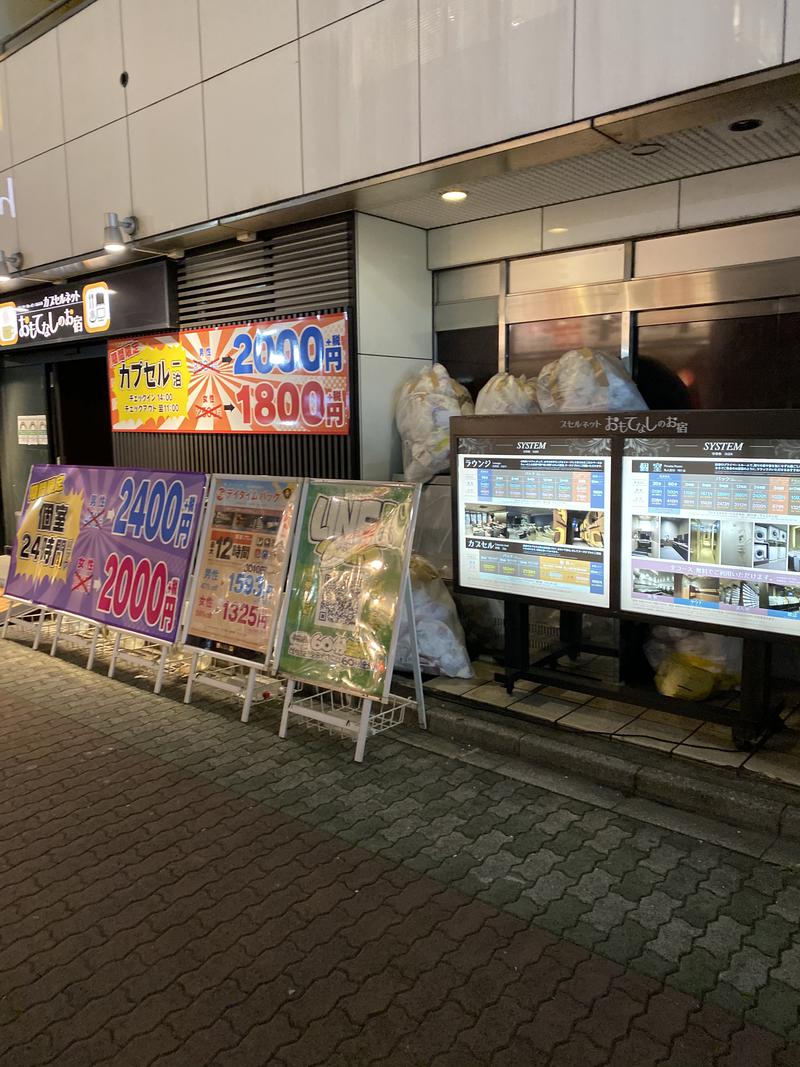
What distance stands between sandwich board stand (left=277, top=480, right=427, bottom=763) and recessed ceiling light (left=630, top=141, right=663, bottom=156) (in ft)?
8.72

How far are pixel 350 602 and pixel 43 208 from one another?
7156 mm

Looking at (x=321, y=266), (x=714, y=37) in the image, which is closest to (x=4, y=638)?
(x=321, y=266)

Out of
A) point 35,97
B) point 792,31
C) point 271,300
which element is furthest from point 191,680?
point 35,97

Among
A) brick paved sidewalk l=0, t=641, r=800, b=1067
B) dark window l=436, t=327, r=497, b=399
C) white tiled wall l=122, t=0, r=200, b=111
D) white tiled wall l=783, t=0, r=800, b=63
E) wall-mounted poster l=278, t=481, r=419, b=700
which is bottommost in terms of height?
brick paved sidewalk l=0, t=641, r=800, b=1067

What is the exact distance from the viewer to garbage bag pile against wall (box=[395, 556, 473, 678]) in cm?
598

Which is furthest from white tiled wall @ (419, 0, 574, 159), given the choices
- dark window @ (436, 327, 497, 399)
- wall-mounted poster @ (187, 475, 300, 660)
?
wall-mounted poster @ (187, 475, 300, 660)

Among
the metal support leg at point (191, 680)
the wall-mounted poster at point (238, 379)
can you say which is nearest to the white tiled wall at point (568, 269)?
the wall-mounted poster at point (238, 379)

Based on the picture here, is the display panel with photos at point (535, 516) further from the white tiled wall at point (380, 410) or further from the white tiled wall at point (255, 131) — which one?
the white tiled wall at point (255, 131)

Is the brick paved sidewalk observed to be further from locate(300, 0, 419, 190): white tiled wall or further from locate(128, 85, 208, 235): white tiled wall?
locate(128, 85, 208, 235): white tiled wall

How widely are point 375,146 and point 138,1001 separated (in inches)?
217

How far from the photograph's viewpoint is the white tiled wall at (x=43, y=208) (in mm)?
9117

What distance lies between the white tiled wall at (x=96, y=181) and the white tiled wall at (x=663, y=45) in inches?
208

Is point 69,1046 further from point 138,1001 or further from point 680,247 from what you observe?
point 680,247

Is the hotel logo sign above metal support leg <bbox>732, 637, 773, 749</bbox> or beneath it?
above
